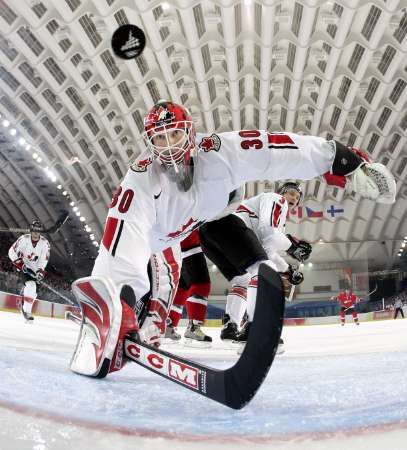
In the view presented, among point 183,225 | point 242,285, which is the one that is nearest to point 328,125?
point 242,285

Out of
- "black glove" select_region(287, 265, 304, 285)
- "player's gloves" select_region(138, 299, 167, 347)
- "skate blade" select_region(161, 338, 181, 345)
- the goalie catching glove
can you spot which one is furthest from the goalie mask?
"black glove" select_region(287, 265, 304, 285)

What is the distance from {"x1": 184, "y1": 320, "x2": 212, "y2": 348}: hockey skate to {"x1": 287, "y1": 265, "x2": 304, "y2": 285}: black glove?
1.01 meters

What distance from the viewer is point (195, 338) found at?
14.8ft

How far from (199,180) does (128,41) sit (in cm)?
1762

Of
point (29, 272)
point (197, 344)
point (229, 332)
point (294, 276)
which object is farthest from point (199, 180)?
point (29, 272)

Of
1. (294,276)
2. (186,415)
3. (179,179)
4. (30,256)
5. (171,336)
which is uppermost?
(30,256)

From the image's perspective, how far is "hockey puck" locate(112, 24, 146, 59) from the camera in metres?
17.8

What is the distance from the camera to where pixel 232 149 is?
93.3 inches

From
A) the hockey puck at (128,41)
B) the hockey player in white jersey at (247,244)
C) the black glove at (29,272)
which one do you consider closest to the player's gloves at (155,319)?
the hockey player in white jersey at (247,244)

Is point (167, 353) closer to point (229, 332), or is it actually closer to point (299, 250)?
point (229, 332)

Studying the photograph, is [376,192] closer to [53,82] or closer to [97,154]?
[53,82]

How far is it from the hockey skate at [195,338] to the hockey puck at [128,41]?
611 inches

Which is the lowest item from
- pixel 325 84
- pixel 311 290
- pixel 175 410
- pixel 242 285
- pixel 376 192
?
pixel 175 410

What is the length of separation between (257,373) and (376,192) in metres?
1.15
